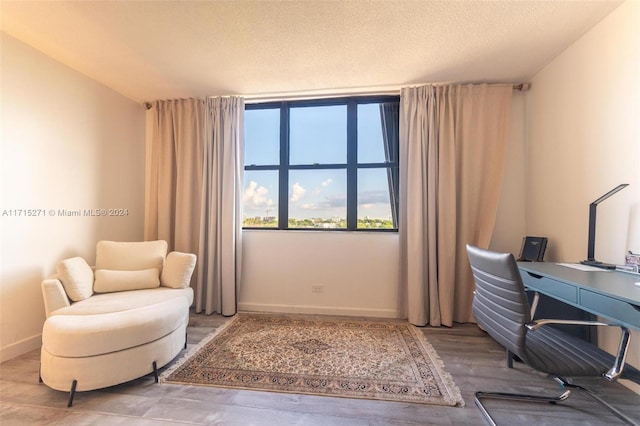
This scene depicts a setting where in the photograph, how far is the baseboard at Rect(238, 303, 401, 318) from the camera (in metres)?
2.96

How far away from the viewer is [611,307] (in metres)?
1.21

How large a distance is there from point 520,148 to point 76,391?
4.30m

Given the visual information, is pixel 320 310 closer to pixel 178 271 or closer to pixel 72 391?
pixel 178 271

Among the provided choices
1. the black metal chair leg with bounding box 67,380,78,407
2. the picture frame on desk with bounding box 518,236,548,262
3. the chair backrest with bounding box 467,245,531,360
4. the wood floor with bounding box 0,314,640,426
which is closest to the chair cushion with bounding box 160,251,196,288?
the wood floor with bounding box 0,314,640,426

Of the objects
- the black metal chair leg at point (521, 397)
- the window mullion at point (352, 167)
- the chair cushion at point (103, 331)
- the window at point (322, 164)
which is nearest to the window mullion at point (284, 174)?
the window at point (322, 164)

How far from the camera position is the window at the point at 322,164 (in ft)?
10.2

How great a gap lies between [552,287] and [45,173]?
4.02m

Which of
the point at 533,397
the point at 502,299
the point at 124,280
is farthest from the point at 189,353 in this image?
the point at 533,397

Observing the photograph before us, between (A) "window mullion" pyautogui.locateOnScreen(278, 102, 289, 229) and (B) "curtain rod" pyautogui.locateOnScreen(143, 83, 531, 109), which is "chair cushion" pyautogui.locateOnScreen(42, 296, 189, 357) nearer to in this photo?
(A) "window mullion" pyautogui.locateOnScreen(278, 102, 289, 229)

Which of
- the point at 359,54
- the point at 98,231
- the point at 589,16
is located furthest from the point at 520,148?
the point at 98,231

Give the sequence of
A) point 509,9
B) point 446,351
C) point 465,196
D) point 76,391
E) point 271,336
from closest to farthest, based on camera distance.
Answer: point 76,391, point 509,9, point 446,351, point 271,336, point 465,196

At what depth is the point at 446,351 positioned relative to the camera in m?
2.21

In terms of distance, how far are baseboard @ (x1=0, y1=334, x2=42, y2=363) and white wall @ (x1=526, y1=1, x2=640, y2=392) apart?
4508mm

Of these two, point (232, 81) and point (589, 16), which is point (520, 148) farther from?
point (232, 81)
